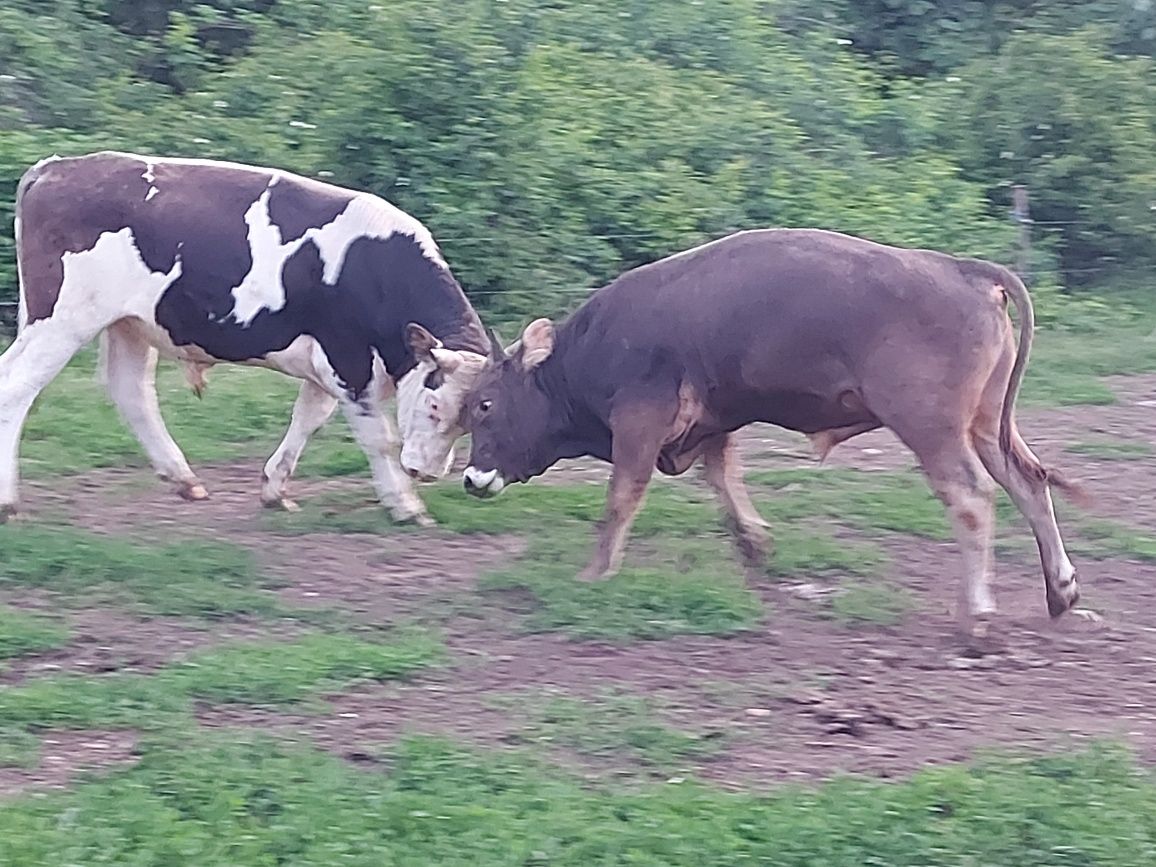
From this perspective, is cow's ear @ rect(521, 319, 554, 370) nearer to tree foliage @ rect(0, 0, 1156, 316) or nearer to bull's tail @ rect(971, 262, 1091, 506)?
bull's tail @ rect(971, 262, 1091, 506)

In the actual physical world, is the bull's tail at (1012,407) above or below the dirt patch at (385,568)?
above

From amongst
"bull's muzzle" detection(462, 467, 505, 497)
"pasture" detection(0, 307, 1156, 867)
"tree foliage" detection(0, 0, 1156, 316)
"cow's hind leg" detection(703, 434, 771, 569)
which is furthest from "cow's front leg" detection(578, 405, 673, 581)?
"tree foliage" detection(0, 0, 1156, 316)

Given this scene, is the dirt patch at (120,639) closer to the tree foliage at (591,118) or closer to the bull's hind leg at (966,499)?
the bull's hind leg at (966,499)

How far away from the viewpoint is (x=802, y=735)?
5.32m

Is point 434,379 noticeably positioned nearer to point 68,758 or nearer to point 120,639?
point 120,639

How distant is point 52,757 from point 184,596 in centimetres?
160

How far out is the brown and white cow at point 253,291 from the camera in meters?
7.91

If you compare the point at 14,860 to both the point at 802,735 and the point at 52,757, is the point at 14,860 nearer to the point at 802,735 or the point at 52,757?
the point at 52,757

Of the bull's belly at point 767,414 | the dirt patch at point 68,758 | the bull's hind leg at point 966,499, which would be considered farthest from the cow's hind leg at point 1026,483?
the dirt patch at point 68,758

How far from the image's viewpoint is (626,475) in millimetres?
7055

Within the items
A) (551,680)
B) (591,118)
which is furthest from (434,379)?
(591,118)

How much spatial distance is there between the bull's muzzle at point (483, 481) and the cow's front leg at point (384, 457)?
39cm

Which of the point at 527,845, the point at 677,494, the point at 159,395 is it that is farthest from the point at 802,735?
the point at 159,395

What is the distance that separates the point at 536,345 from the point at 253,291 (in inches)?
52.9
